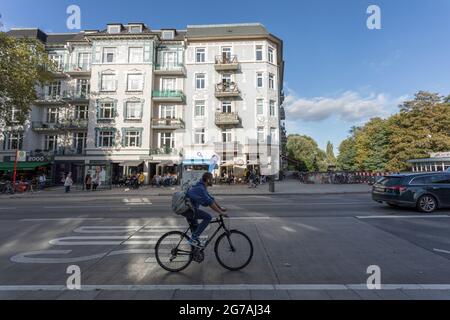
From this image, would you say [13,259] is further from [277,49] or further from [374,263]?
[277,49]

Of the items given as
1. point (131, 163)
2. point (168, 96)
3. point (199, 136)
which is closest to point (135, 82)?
point (168, 96)

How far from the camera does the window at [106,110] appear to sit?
3397 centimetres

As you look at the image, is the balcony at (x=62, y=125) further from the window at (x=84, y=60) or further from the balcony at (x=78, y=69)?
the window at (x=84, y=60)

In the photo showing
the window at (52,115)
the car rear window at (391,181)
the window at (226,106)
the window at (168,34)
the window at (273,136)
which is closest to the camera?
the car rear window at (391,181)

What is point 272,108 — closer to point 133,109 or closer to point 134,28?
point 133,109

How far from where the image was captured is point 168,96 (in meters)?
33.9

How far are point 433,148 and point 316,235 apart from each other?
1533 inches

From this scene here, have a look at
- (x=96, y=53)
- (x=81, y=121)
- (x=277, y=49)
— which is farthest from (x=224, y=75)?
(x=81, y=121)

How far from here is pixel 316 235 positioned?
23.2 feet

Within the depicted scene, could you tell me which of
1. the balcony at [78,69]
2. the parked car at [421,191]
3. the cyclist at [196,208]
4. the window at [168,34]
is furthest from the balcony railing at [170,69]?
the cyclist at [196,208]

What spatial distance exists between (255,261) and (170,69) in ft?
109

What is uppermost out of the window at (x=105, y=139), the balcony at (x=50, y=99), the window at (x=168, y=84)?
the window at (x=168, y=84)

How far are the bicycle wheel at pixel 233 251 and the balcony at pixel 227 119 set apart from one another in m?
28.8

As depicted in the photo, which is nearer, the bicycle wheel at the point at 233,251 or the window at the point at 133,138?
the bicycle wheel at the point at 233,251
